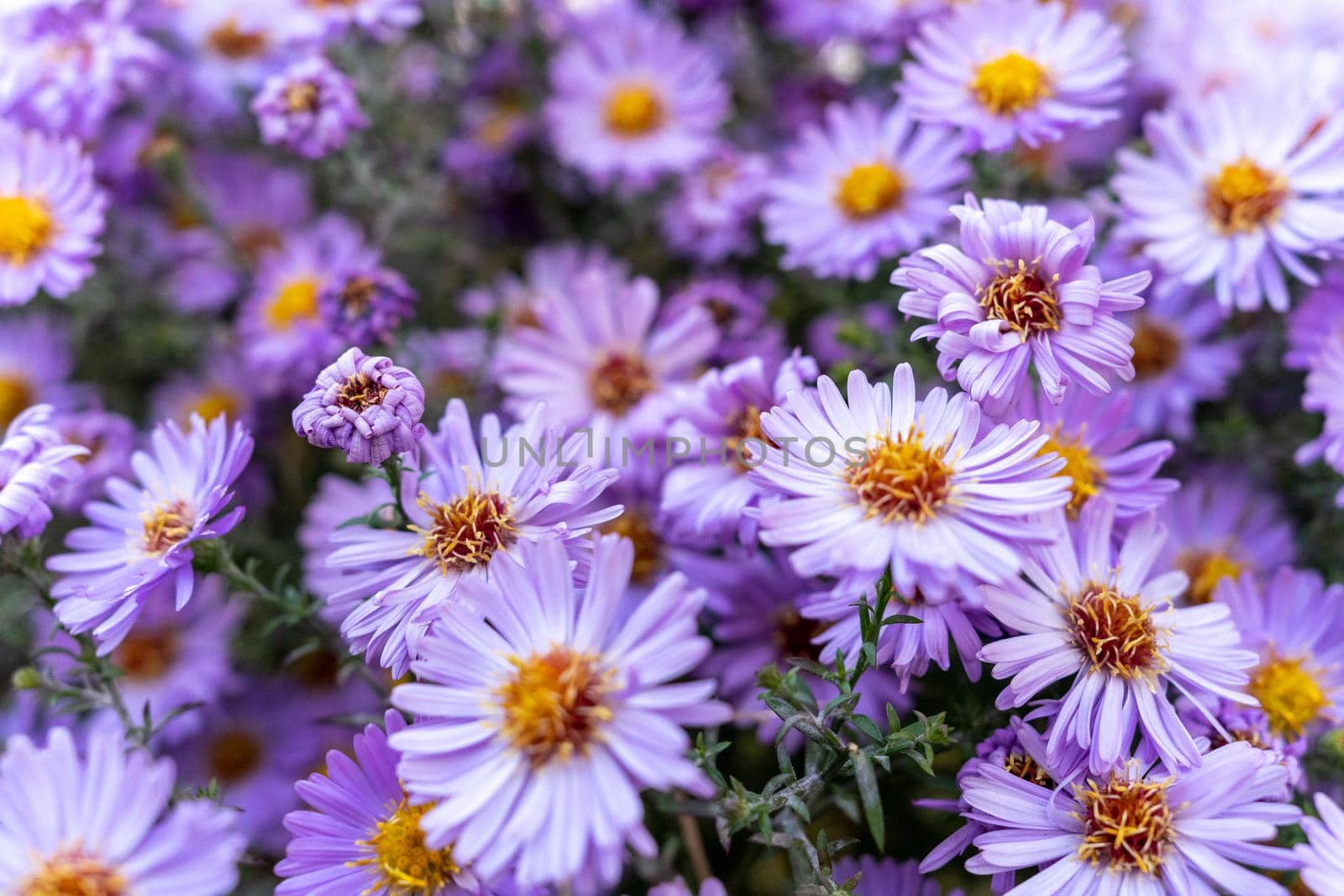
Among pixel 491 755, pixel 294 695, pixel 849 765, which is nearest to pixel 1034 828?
pixel 849 765

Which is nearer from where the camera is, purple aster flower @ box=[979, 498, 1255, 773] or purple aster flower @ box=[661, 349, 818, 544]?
purple aster flower @ box=[979, 498, 1255, 773]

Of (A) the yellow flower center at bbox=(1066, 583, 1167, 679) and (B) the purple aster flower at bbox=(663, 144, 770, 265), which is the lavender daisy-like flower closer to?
(A) the yellow flower center at bbox=(1066, 583, 1167, 679)

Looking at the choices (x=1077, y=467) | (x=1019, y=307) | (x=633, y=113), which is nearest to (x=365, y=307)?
(x=633, y=113)

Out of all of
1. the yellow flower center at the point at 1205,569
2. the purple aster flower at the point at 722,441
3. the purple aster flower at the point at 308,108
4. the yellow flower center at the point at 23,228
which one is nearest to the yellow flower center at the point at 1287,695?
the yellow flower center at the point at 1205,569

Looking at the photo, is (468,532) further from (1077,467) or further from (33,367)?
(33,367)

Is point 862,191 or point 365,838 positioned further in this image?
point 862,191

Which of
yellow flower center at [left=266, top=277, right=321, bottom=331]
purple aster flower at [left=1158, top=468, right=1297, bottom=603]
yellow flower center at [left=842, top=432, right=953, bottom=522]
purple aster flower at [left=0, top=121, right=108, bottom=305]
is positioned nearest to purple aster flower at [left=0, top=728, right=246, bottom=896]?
yellow flower center at [left=842, top=432, right=953, bottom=522]

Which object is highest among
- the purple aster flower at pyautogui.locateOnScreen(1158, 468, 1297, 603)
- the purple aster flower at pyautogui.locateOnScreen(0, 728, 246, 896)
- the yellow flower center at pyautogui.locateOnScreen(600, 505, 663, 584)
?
the purple aster flower at pyautogui.locateOnScreen(1158, 468, 1297, 603)
